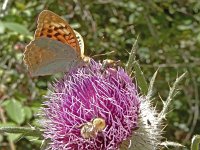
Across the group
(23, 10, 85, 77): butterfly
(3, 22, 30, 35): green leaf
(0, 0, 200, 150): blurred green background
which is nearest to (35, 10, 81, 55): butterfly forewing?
(23, 10, 85, 77): butterfly

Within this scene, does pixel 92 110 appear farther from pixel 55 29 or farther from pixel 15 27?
pixel 15 27

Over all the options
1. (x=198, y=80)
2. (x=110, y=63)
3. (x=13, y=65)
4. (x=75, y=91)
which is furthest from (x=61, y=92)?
(x=198, y=80)

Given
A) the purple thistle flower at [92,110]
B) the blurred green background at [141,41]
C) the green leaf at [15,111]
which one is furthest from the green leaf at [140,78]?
the blurred green background at [141,41]

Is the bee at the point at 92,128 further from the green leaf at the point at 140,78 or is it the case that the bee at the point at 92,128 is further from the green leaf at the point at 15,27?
the green leaf at the point at 15,27

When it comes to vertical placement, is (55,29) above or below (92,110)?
above

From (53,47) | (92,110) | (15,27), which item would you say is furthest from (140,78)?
(15,27)

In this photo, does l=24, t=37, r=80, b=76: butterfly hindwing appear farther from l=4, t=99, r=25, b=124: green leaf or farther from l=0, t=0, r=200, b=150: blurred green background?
l=0, t=0, r=200, b=150: blurred green background
